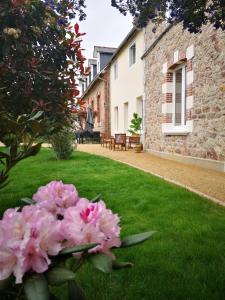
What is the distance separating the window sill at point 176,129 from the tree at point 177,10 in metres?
5.43

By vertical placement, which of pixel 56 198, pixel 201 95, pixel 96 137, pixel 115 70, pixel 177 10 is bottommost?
pixel 96 137

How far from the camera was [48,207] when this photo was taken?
107 centimetres

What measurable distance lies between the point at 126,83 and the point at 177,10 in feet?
43.6

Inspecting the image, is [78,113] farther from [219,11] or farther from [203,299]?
[219,11]

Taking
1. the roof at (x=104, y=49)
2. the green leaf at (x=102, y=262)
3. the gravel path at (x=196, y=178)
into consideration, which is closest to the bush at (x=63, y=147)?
the gravel path at (x=196, y=178)

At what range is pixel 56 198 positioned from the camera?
3.59ft

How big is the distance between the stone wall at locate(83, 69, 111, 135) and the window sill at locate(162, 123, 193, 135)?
8.73 metres

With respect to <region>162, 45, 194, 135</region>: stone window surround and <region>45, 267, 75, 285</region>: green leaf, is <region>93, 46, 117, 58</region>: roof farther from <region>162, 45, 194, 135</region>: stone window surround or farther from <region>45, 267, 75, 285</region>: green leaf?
<region>45, 267, 75, 285</region>: green leaf

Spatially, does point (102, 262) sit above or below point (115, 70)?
below

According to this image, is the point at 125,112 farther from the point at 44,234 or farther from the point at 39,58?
the point at 44,234

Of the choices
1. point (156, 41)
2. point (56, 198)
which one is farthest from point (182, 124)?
point (56, 198)

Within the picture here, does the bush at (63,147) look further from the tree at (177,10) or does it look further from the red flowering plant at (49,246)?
the red flowering plant at (49,246)

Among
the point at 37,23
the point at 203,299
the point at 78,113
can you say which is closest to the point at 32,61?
the point at 37,23

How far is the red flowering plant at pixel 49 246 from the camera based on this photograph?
0.79m
